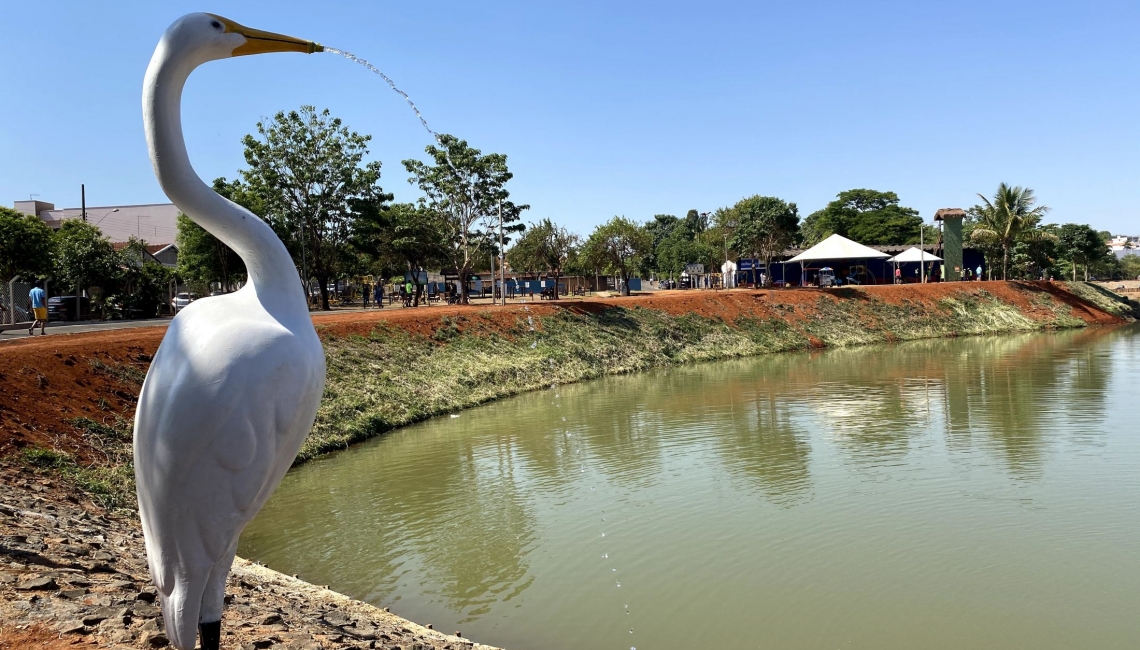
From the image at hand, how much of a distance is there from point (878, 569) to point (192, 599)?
19.1 feet

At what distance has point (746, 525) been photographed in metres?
8.16

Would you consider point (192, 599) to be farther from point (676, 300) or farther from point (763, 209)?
point (763, 209)

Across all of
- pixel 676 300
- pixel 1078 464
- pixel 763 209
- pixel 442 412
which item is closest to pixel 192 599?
pixel 1078 464

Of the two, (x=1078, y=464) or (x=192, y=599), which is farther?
(x=1078, y=464)

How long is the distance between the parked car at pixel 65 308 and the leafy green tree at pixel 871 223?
2221 inches

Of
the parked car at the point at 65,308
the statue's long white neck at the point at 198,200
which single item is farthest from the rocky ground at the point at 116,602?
the parked car at the point at 65,308

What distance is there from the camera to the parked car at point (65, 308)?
2867 cm

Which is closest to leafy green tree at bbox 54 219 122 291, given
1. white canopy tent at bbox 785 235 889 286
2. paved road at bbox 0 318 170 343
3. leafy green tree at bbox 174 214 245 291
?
leafy green tree at bbox 174 214 245 291

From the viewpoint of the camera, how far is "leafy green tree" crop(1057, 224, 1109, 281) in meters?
59.5

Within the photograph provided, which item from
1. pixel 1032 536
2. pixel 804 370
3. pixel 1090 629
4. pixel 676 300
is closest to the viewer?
pixel 1090 629

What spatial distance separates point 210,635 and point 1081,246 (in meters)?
71.0

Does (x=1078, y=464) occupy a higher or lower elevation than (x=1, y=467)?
lower

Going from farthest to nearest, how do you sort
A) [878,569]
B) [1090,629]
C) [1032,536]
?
[1032,536] < [878,569] < [1090,629]

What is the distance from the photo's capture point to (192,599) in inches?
130
